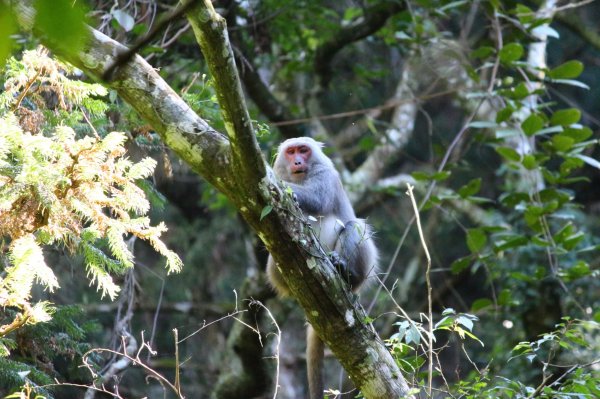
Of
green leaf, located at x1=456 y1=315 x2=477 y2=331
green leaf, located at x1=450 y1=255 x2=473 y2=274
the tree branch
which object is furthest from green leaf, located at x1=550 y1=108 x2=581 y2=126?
green leaf, located at x1=456 y1=315 x2=477 y2=331

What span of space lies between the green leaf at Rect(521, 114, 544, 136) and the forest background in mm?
14

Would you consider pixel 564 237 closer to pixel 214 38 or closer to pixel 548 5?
pixel 548 5

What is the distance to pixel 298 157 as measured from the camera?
5613 mm

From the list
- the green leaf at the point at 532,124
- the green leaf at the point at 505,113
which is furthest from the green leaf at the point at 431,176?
the green leaf at the point at 532,124

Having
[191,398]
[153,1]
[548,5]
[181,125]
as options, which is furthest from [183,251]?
[181,125]

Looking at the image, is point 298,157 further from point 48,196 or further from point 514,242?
point 48,196

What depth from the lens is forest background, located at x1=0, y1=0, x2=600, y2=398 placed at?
3.27m

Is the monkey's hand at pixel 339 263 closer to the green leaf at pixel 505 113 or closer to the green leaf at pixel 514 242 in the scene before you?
the green leaf at pixel 514 242

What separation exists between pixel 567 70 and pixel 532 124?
0.61 meters

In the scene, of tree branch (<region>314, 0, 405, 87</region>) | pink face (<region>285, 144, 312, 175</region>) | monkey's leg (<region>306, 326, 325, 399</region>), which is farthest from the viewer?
tree branch (<region>314, 0, 405, 87</region>)

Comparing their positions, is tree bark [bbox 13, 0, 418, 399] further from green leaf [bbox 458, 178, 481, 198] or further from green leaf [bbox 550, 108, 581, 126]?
green leaf [bbox 550, 108, 581, 126]

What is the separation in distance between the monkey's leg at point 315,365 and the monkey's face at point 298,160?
4.32 ft

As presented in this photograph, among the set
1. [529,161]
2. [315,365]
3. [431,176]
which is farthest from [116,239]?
[529,161]

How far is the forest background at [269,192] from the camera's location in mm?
3268
